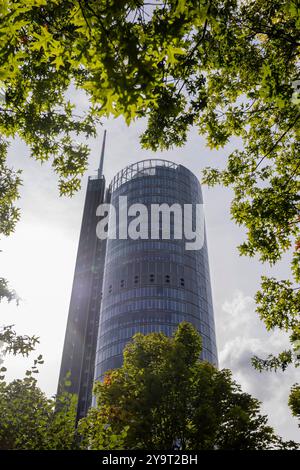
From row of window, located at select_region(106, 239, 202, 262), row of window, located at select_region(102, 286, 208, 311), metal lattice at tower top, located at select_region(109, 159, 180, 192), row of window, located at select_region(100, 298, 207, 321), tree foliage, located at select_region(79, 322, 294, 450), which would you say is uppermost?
metal lattice at tower top, located at select_region(109, 159, 180, 192)

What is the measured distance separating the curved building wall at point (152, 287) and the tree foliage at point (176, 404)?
61214 millimetres

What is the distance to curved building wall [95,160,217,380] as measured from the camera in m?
78.5

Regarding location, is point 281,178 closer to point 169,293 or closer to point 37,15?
point 37,15

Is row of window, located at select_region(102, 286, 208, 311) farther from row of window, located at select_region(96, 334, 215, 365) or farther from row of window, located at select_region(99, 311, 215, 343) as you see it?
row of window, located at select_region(96, 334, 215, 365)

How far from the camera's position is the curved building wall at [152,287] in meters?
78.5

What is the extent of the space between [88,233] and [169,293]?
41.7m

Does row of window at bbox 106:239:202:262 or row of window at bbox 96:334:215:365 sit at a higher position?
row of window at bbox 106:239:202:262

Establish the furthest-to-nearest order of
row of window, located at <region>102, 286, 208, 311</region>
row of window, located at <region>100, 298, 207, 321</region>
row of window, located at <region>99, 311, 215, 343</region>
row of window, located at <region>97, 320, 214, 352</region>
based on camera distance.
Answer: row of window, located at <region>102, 286, 208, 311</region>
row of window, located at <region>100, 298, 207, 321</region>
row of window, located at <region>99, 311, 215, 343</region>
row of window, located at <region>97, 320, 214, 352</region>

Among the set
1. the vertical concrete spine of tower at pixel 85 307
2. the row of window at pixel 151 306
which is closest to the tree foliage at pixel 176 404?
the row of window at pixel 151 306

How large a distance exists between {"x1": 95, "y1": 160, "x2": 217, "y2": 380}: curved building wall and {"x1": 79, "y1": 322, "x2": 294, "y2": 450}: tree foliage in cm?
6121

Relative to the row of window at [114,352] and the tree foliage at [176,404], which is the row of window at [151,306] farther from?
the tree foliage at [176,404]

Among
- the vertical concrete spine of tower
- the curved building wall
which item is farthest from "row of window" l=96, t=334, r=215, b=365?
the vertical concrete spine of tower

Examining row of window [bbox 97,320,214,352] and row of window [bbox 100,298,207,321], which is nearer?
row of window [bbox 97,320,214,352]

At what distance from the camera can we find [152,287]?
82500 millimetres
